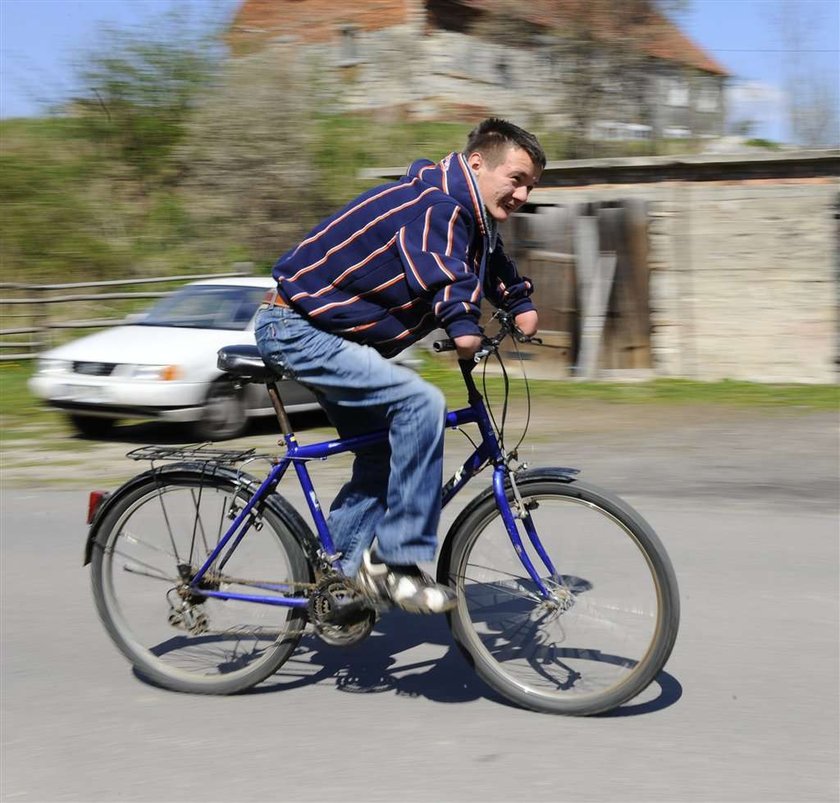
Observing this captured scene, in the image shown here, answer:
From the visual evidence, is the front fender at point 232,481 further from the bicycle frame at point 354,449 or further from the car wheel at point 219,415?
the car wheel at point 219,415

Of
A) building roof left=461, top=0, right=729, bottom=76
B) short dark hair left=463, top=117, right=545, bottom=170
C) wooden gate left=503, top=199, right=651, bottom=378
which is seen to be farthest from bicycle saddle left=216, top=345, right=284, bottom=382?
building roof left=461, top=0, right=729, bottom=76

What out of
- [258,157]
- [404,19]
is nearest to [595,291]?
[258,157]

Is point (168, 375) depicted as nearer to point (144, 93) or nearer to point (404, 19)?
point (144, 93)

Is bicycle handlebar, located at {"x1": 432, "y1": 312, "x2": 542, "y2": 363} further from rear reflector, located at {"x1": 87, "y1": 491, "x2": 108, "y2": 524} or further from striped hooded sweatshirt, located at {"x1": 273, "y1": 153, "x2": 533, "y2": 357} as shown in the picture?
rear reflector, located at {"x1": 87, "y1": 491, "x2": 108, "y2": 524}

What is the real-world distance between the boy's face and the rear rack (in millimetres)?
1216

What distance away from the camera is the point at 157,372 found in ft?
32.0

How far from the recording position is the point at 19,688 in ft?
13.9

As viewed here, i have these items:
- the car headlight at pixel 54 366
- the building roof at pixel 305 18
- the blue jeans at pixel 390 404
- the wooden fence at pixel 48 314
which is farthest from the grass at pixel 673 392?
the building roof at pixel 305 18

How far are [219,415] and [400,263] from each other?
634 cm

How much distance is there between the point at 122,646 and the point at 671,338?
10548 millimetres

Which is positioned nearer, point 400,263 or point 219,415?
point 400,263

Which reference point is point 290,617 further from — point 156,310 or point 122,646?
point 156,310

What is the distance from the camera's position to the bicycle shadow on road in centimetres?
409

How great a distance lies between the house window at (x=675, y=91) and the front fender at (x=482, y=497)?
17.9 m
